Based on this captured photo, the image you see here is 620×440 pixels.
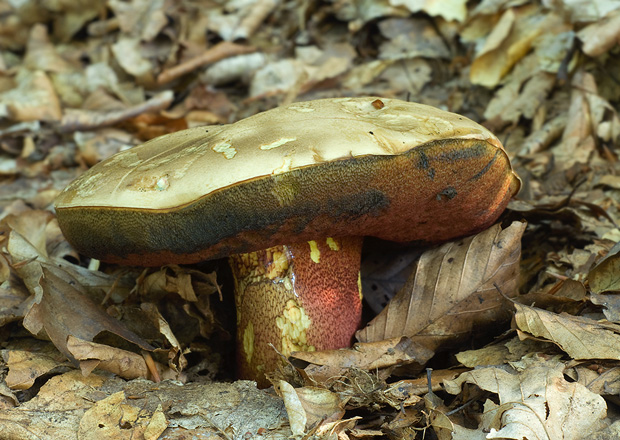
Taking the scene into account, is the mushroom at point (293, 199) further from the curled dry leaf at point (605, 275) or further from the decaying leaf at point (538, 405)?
the decaying leaf at point (538, 405)

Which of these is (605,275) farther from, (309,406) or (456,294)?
(309,406)

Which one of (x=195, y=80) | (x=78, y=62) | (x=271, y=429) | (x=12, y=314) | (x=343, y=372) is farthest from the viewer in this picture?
(x=78, y=62)

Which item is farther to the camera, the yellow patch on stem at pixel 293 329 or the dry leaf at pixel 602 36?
the dry leaf at pixel 602 36

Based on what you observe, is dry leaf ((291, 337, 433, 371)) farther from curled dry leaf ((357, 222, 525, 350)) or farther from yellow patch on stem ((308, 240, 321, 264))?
yellow patch on stem ((308, 240, 321, 264))

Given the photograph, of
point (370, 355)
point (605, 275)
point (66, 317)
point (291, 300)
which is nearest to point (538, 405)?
point (370, 355)

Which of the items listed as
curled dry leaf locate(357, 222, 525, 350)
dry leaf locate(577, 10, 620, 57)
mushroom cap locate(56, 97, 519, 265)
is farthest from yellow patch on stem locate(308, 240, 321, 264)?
dry leaf locate(577, 10, 620, 57)

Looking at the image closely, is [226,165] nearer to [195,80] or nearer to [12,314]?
[12,314]

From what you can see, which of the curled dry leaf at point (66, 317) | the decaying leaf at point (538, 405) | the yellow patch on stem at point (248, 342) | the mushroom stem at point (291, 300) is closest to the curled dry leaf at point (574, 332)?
the decaying leaf at point (538, 405)

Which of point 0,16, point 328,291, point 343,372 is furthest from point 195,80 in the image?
point 343,372
